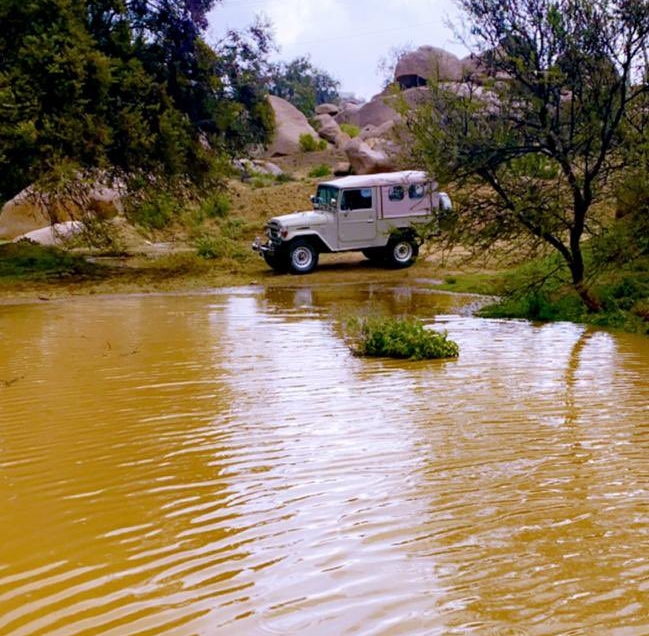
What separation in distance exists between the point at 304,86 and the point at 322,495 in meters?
64.9

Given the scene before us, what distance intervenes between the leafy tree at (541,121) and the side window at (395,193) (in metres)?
5.91

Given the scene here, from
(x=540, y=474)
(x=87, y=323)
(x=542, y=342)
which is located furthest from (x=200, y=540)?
(x=87, y=323)

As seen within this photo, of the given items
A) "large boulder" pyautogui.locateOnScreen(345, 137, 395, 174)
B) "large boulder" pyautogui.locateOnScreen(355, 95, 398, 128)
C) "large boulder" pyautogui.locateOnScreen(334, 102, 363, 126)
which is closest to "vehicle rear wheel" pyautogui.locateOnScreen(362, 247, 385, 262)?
"large boulder" pyautogui.locateOnScreen(345, 137, 395, 174)

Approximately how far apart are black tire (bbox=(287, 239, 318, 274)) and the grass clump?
9.99m

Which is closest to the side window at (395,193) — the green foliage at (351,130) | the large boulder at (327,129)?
the large boulder at (327,129)

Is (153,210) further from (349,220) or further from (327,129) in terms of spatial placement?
(327,129)

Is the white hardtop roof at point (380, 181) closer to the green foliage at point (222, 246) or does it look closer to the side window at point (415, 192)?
the side window at point (415, 192)

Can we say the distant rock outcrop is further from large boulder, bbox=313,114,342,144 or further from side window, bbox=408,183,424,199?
large boulder, bbox=313,114,342,144

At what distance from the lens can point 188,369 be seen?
28.1 feet

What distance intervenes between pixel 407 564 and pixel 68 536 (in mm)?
1604

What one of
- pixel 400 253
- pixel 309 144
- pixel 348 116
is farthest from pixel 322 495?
pixel 348 116

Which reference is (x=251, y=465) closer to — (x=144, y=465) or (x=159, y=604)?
(x=144, y=465)

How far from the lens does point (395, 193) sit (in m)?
19.6

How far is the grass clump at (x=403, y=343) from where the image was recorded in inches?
363
